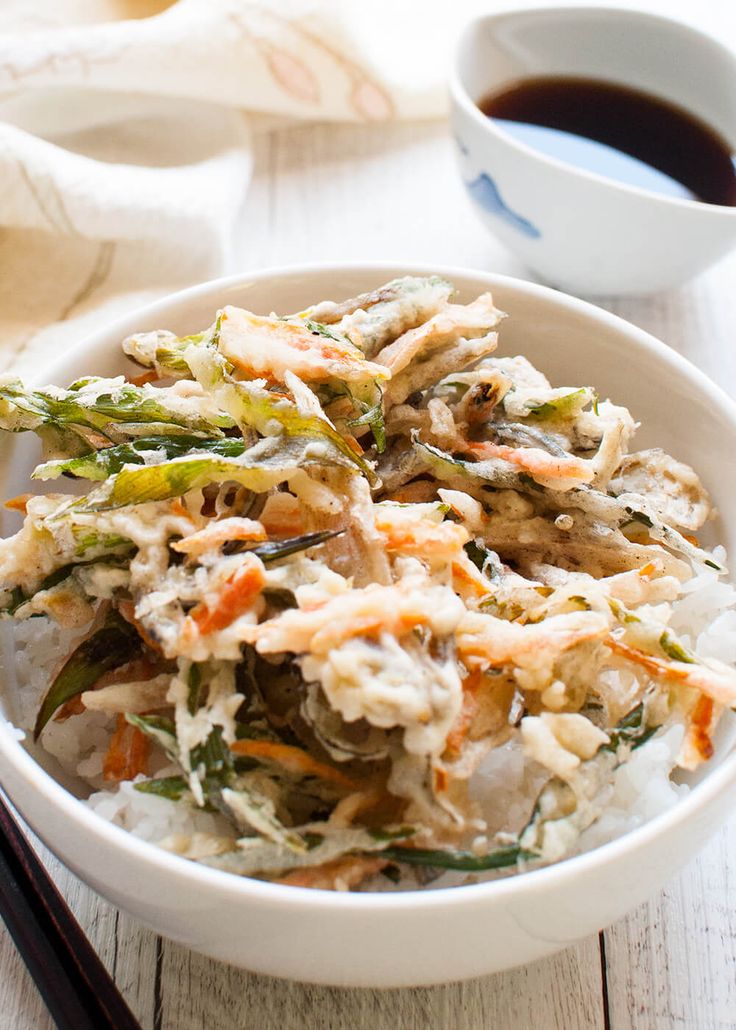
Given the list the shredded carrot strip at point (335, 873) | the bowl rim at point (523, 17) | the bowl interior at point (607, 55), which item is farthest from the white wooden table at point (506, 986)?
the bowl interior at point (607, 55)

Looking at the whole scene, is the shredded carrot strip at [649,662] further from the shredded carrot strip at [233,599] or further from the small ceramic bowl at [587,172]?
the small ceramic bowl at [587,172]

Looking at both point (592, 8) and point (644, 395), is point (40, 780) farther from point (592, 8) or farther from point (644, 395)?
point (592, 8)

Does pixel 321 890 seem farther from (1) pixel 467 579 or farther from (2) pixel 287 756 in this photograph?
(1) pixel 467 579

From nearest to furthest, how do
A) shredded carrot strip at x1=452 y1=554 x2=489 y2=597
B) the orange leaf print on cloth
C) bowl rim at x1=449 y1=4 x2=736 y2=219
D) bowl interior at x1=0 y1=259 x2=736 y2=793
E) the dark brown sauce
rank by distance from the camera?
shredded carrot strip at x1=452 y1=554 x2=489 y2=597
bowl interior at x1=0 y1=259 x2=736 y2=793
bowl rim at x1=449 y1=4 x2=736 y2=219
the dark brown sauce
the orange leaf print on cloth

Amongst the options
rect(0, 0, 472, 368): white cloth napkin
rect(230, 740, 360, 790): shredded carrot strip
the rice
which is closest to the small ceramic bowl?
rect(0, 0, 472, 368): white cloth napkin

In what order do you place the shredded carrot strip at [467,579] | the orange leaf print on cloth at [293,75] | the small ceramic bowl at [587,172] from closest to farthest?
1. the shredded carrot strip at [467,579]
2. the small ceramic bowl at [587,172]
3. the orange leaf print on cloth at [293,75]

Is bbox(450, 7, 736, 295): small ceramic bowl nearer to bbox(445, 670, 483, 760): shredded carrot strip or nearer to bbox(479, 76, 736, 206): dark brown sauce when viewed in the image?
bbox(479, 76, 736, 206): dark brown sauce
